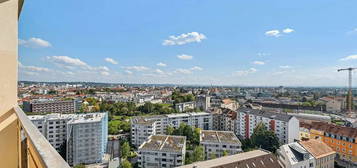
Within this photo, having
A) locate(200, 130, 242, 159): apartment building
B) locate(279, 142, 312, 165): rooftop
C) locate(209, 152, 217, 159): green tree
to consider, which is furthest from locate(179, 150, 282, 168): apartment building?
locate(200, 130, 242, 159): apartment building

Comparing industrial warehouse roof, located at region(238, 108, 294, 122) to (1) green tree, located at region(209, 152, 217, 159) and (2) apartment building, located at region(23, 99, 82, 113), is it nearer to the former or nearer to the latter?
(1) green tree, located at region(209, 152, 217, 159)

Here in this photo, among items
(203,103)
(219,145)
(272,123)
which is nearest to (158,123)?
(219,145)

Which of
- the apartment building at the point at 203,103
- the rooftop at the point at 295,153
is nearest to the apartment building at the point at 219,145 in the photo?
the rooftop at the point at 295,153

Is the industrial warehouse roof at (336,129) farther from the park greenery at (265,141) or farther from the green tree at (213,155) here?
the green tree at (213,155)

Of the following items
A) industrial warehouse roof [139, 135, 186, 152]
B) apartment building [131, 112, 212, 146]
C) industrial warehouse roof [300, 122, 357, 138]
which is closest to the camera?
industrial warehouse roof [139, 135, 186, 152]

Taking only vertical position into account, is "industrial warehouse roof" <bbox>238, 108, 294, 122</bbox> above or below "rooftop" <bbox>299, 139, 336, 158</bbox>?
above

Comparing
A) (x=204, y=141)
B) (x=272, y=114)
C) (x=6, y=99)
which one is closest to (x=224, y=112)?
(x=272, y=114)

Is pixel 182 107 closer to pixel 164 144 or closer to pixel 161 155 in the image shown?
pixel 164 144
